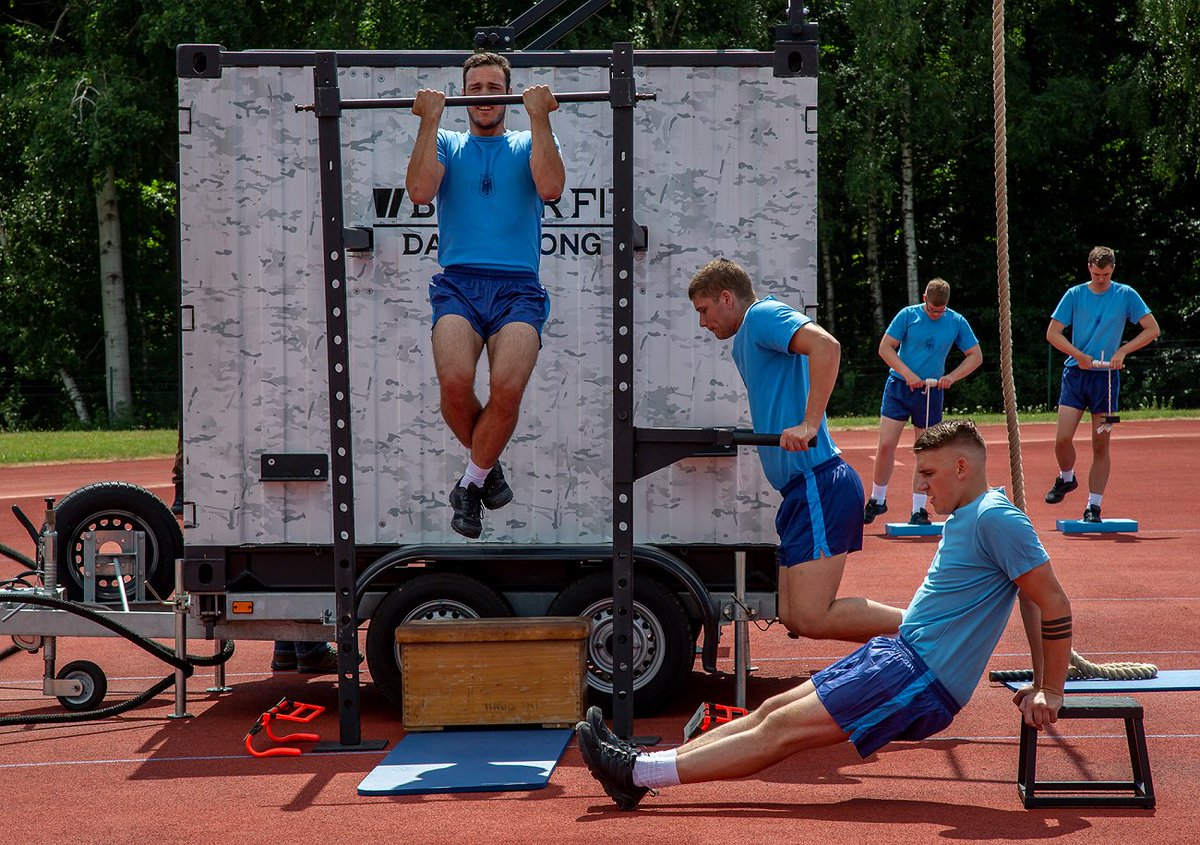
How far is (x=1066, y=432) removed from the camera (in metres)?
12.9

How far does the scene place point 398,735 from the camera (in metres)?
6.86

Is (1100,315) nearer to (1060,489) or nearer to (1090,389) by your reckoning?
(1090,389)

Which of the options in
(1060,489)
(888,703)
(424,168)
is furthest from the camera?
(1060,489)

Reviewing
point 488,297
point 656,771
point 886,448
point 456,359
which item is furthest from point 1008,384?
point 886,448

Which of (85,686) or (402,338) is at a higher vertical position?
(402,338)

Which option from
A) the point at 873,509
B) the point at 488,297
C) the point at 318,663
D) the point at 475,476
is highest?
the point at 488,297

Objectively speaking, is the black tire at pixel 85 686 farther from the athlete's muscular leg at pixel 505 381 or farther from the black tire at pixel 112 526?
the athlete's muscular leg at pixel 505 381

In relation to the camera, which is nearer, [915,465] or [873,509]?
[915,465]

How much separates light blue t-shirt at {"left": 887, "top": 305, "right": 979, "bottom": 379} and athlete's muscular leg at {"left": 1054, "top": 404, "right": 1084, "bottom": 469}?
1.02 metres

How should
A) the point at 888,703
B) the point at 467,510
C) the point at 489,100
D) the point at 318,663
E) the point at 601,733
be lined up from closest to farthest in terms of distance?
the point at 888,703, the point at 601,733, the point at 489,100, the point at 467,510, the point at 318,663

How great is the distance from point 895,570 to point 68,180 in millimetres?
24792

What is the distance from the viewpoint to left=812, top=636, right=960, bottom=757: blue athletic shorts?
4977 millimetres

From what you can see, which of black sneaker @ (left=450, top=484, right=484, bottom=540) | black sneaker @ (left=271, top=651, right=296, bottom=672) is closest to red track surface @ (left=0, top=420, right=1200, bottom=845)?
black sneaker @ (left=271, top=651, right=296, bottom=672)

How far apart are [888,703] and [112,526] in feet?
16.1
